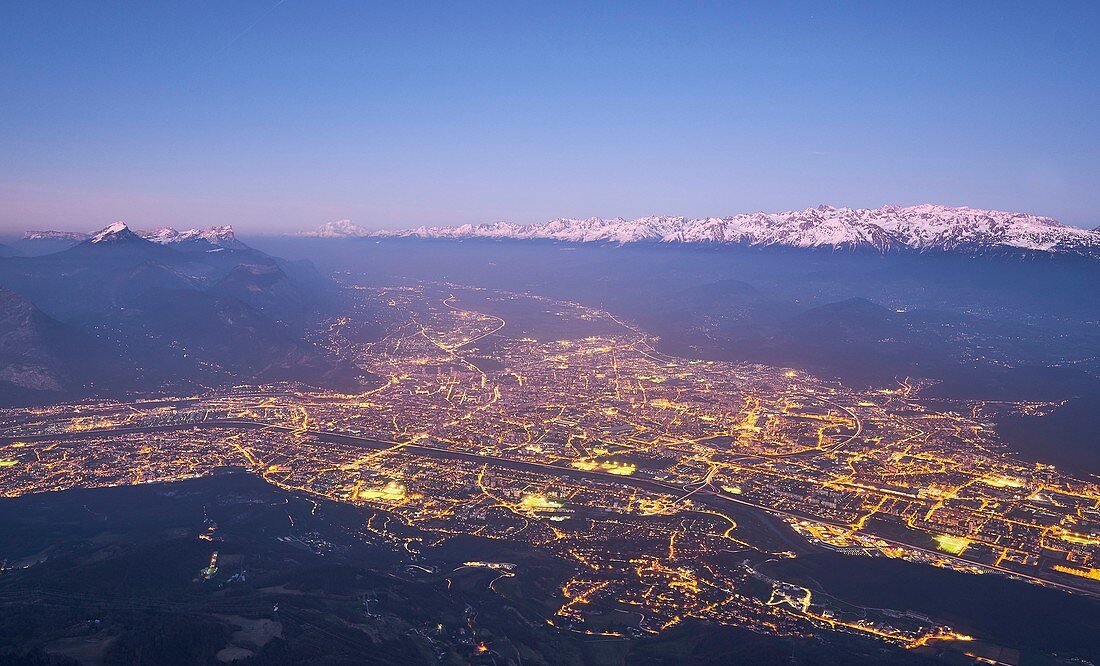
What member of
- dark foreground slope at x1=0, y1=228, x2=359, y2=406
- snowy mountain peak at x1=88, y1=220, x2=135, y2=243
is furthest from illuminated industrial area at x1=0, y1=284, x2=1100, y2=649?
snowy mountain peak at x1=88, y1=220, x2=135, y2=243

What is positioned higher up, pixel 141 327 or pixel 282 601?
pixel 141 327

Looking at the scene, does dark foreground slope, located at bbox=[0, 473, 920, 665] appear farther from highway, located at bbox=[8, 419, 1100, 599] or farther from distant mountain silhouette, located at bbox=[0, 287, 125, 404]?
distant mountain silhouette, located at bbox=[0, 287, 125, 404]

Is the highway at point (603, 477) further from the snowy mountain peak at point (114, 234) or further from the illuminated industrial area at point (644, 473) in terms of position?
the snowy mountain peak at point (114, 234)

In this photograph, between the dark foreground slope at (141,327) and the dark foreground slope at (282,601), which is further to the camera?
the dark foreground slope at (141,327)

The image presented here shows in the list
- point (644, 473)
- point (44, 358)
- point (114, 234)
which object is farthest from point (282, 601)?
point (114, 234)

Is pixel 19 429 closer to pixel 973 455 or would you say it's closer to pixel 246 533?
pixel 246 533

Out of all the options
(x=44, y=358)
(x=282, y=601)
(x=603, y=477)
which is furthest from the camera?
(x=44, y=358)

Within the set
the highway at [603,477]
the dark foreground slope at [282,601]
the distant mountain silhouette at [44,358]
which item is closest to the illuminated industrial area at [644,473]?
the highway at [603,477]

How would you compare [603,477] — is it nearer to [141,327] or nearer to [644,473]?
[644,473]

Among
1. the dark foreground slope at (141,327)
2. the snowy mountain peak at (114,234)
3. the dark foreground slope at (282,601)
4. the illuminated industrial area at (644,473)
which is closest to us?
the dark foreground slope at (282,601)

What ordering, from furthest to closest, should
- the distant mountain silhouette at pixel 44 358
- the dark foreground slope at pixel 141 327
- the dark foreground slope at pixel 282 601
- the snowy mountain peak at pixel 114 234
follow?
the snowy mountain peak at pixel 114 234 → the dark foreground slope at pixel 141 327 → the distant mountain silhouette at pixel 44 358 → the dark foreground slope at pixel 282 601

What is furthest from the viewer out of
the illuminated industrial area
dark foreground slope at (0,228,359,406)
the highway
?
dark foreground slope at (0,228,359,406)
